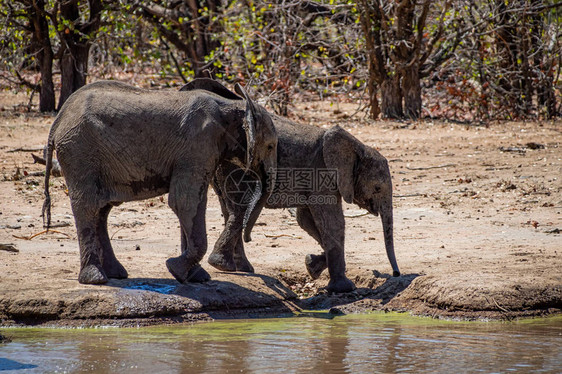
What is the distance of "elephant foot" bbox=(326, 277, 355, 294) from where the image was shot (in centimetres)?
866

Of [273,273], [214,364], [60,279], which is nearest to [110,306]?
[60,279]

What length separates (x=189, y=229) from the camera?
772 centimetres

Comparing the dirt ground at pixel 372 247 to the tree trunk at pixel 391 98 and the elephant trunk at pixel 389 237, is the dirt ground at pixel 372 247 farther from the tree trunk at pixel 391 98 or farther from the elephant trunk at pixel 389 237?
the tree trunk at pixel 391 98

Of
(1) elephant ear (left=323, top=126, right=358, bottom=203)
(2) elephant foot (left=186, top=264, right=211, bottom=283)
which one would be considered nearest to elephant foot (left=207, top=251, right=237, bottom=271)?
(2) elephant foot (left=186, top=264, right=211, bottom=283)

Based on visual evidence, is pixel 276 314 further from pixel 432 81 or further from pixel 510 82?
pixel 432 81

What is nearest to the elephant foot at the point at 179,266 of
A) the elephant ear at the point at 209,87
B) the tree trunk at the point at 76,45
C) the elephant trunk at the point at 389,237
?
the elephant ear at the point at 209,87

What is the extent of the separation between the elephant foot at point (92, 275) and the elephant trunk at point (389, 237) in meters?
2.91

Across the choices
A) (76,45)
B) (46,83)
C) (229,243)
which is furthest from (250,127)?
(46,83)

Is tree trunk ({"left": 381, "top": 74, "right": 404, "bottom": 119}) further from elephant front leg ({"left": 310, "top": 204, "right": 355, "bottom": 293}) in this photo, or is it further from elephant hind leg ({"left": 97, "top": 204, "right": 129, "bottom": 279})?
elephant hind leg ({"left": 97, "top": 204, "right": 129, "bottom": 279})

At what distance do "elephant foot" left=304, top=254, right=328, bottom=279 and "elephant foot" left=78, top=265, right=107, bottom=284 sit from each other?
88.1 inches

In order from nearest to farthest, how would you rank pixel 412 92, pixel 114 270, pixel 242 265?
1. pixel 114 270
2. pixel 242 265
3. pixel 412 92

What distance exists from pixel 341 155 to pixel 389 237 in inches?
38.3

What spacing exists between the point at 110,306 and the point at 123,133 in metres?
1.49

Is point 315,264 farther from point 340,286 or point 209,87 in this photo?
point 209,87
